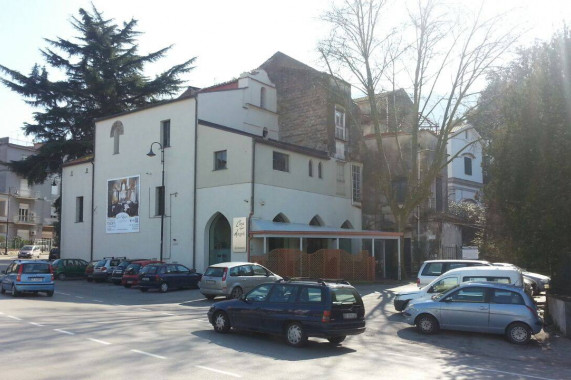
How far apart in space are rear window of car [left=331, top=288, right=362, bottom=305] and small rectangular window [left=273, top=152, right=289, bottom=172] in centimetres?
Answer: 2202

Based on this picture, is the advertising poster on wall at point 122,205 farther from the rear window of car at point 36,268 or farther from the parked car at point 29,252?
the parked car at point 29,252

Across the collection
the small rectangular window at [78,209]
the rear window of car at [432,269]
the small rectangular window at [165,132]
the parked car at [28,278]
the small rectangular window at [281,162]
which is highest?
the small rectangular window at [165,132]

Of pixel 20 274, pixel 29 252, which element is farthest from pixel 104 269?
pixel 29 252

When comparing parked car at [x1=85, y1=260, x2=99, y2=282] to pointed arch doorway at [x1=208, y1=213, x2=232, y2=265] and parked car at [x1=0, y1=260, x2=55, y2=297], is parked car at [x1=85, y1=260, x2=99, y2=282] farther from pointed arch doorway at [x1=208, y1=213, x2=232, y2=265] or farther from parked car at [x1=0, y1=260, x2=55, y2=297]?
parked car at [x1=0, y1=260, x2=55, y2=297]

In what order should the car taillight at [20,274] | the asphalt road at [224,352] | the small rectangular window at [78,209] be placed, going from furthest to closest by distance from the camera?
the small rectangular window at [78,209] → the car taillight at [20,274] → the asphalt road at [224,352]

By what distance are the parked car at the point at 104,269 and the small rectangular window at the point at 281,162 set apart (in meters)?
11.3

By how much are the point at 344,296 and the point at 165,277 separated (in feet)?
52.5

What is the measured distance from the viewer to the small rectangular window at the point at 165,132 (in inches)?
1501

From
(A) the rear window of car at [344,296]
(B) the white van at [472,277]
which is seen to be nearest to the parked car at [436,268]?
(B) the white van at [472,277]

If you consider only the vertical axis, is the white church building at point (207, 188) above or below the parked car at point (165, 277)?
above

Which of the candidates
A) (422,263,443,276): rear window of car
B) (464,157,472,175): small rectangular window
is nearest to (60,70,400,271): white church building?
(422,263,443,276): rear window of car

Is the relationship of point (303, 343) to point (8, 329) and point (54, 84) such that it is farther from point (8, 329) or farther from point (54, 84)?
point (54, 84)

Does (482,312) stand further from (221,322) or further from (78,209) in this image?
(78,209)

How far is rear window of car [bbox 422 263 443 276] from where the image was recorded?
68.9ft
